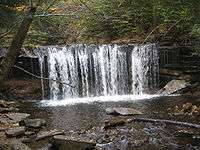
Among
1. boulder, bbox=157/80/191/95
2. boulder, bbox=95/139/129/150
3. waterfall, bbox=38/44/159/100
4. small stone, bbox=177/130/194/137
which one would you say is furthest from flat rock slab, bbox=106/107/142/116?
waterfall, bbox=38/44/159/100

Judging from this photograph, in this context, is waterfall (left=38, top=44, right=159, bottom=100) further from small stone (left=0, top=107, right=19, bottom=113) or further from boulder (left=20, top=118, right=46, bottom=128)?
boulder (left=20, top=118, right=46, bottom=128)

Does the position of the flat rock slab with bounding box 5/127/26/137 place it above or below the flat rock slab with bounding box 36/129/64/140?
above

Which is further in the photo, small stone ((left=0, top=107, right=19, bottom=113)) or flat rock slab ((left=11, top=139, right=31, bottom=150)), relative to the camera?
small stone ((left=0, top=107, right=19, bottom=113))

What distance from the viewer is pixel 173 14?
1745 cm

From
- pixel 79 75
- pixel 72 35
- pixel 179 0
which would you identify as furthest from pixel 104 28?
pixel 179 0

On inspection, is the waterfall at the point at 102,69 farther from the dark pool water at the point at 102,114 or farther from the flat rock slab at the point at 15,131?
the flat rock slab at the point at 15,131

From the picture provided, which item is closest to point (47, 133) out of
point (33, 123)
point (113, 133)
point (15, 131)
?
point (15, 131)

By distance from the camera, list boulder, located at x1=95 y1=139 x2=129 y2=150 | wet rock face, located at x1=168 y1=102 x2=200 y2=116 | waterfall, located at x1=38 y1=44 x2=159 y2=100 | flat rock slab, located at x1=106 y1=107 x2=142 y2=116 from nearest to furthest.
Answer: boulder, located at x1=95 y1=139 x2=129 y2=150, wet rock face, located at x1=168 y1=102 x2=200 y2=116, flat rock slab, located at x1=106 y1=107 x2=142 y2=116, waterfall, located at x1=38 y1=44 x2=159 y2=100

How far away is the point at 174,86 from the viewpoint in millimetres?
19047

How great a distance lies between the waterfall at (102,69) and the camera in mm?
20625

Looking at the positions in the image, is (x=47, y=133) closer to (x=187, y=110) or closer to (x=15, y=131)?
(x=15, y=131)

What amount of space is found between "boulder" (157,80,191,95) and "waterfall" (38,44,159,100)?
3.99 ft

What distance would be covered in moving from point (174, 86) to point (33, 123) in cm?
769

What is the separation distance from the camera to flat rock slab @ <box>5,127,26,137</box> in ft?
39.4
